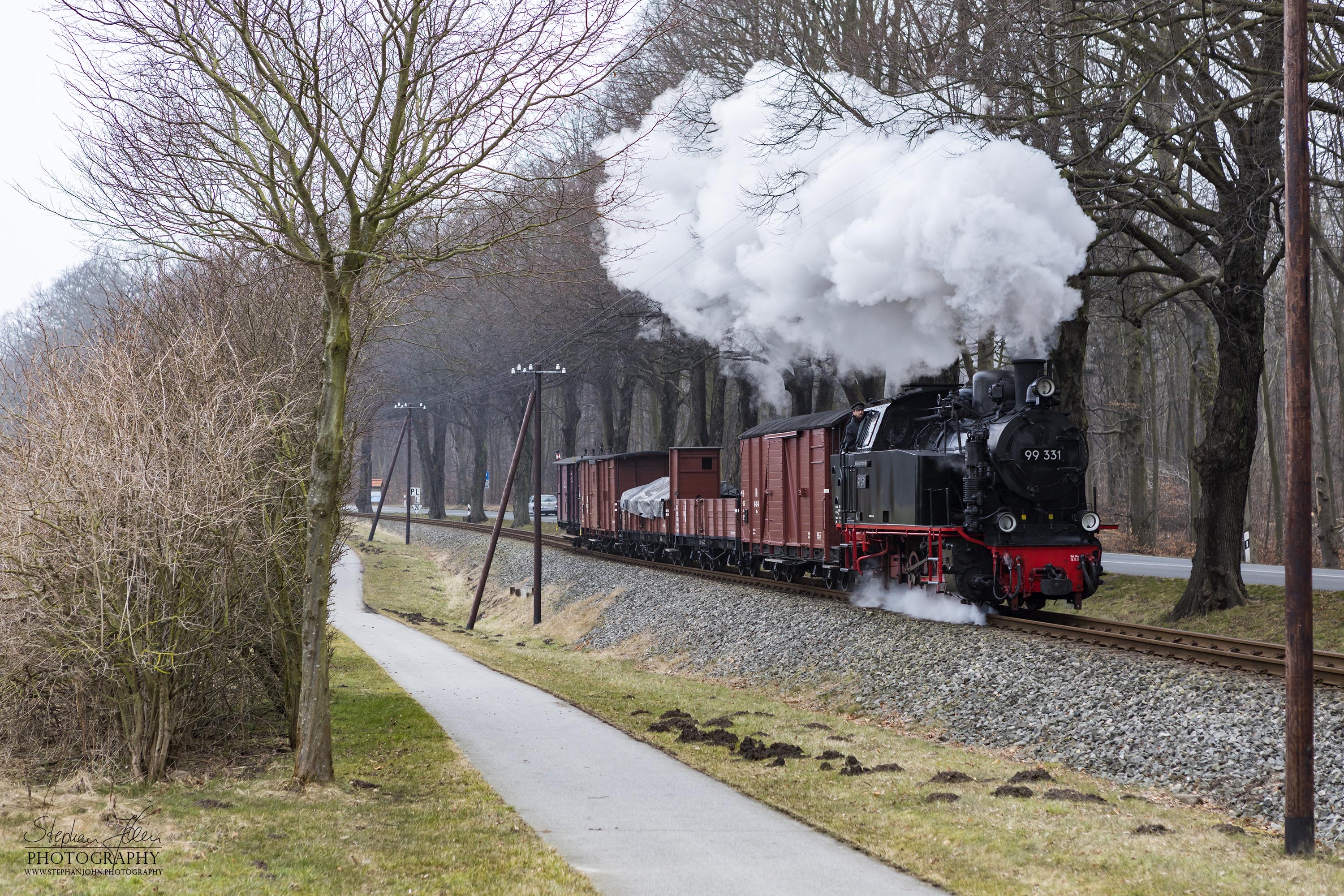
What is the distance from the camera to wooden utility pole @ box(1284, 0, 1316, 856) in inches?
292

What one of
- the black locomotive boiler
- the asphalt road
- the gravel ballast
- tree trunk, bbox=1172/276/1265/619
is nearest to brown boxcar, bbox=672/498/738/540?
the gravel ballast

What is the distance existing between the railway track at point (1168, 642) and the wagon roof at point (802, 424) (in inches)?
114

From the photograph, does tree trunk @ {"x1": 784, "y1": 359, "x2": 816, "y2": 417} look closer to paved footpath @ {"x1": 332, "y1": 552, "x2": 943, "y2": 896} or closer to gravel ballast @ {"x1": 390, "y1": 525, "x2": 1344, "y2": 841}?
gravel ballast @ {"x1": 390, "y1": 525, "x2": 1344, "y2": 841}

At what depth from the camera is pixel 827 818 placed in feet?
27.3

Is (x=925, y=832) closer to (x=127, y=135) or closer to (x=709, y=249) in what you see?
(x=127, y=135)

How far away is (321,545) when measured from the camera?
909 cm

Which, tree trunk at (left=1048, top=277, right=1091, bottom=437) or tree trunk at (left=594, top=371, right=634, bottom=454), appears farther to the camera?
tree trunk at (left=594, top=371, right=634, bottom=454)

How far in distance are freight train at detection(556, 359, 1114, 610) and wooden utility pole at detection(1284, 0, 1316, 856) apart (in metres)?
6.65

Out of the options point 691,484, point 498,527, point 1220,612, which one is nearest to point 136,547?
point 1220,612

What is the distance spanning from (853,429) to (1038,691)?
252 inches

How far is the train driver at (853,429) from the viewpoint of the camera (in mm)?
17203

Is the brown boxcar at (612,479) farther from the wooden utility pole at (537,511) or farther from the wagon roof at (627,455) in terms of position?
the wooden utility pole at (537,511)

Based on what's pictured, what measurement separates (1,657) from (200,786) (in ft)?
6.37

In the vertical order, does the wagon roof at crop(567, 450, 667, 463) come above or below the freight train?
above
